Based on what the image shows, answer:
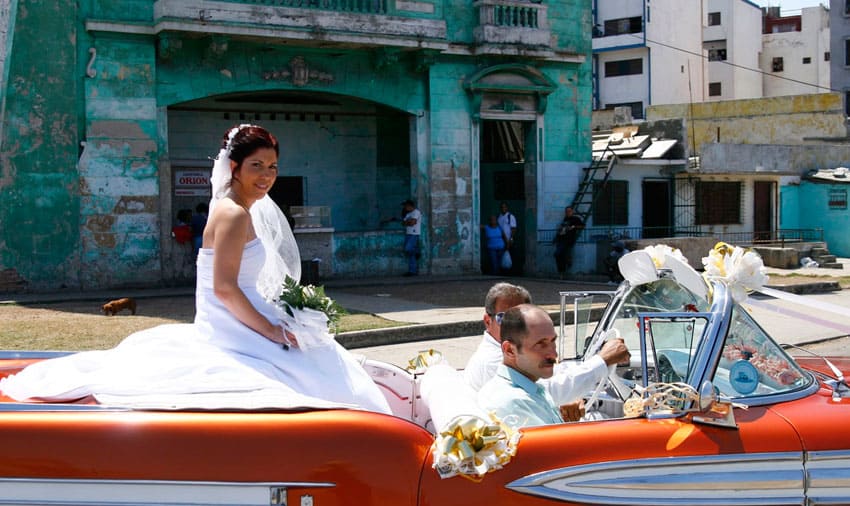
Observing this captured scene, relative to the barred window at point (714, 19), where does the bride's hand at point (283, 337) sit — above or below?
below

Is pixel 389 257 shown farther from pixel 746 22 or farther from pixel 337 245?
pixel 746 22

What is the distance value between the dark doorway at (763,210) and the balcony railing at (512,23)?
876cm

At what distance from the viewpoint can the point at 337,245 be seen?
1900cm

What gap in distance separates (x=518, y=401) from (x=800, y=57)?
57211mm

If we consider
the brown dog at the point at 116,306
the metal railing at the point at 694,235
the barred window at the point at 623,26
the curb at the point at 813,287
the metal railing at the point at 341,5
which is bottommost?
the curb at the point at 813,287

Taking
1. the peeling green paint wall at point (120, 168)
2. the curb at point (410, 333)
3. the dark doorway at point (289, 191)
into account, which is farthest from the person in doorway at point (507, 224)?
the curb at point (410, 333)

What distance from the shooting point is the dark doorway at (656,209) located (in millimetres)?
23109

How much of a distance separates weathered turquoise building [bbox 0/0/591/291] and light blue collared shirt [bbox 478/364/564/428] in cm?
1245

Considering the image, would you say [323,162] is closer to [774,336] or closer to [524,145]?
[524,145]

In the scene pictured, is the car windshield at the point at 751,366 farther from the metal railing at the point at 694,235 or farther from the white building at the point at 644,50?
the white building at the point at 644,50

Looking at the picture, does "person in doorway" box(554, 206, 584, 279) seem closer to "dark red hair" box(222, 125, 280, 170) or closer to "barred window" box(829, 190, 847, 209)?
"barred window" box(829, 190, 847, 209)

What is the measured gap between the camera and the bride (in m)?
3.68

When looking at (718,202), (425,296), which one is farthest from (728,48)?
(425,296)

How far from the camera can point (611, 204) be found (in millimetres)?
22234
